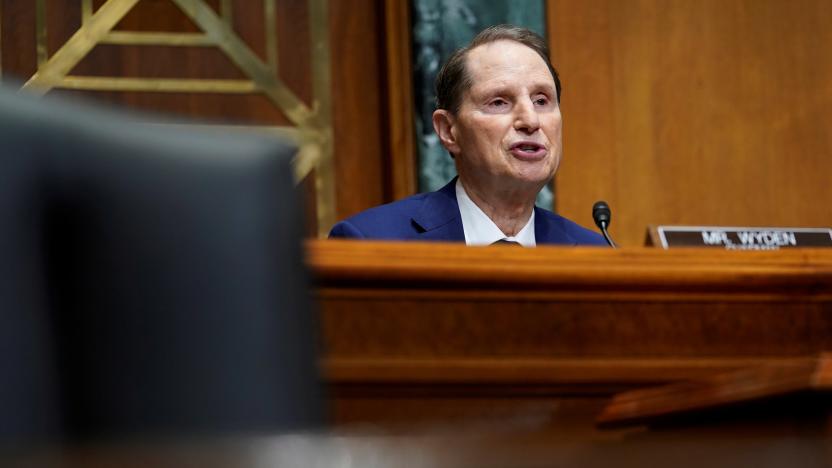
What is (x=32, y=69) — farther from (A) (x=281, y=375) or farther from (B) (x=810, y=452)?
(B) (x=810, y=452)

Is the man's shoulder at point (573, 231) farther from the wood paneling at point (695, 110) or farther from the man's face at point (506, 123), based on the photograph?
the wood paneling at point (695, 110)

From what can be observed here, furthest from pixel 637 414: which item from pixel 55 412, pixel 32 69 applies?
pixel 32 69

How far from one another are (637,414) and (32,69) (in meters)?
3.87

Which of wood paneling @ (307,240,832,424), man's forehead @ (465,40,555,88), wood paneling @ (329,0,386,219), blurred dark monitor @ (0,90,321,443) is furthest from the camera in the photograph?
wood paneling @ (329,0,386,219)

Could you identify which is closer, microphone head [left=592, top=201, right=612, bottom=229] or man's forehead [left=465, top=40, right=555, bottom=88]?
microphone head [left=592, top=201, right=612, bottom=229]

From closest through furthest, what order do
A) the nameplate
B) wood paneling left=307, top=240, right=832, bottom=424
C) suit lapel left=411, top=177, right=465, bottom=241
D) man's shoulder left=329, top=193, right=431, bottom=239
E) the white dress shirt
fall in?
1. wood paneling left=307, top=240, right=832, bottom=424
2. man's shoulder left=329, top=193, right=431, bottom=239
3. suit lapel left=411, top=177, right=465, bottom=241
4. the white dress shirt
5. the nameplate

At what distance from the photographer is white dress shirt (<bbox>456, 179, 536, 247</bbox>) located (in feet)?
10.5

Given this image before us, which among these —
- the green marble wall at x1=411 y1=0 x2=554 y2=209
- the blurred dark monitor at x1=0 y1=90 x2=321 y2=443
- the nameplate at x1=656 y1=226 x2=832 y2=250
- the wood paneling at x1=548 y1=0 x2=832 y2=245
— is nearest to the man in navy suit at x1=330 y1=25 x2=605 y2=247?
the nameplate at x1=656 y1=226 x2=832 y2=250

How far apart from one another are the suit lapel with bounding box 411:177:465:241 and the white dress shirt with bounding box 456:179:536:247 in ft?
0.13

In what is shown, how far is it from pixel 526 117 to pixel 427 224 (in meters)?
0.49

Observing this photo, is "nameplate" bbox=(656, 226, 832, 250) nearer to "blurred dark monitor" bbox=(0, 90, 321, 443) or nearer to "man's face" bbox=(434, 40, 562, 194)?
"man's face" bbox=(434, 40, 562, 194)

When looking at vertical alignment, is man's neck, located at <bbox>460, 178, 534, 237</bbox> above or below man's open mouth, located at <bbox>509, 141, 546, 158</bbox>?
below

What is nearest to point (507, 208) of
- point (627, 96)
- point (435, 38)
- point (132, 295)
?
point (435, 38)

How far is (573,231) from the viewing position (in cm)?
325
